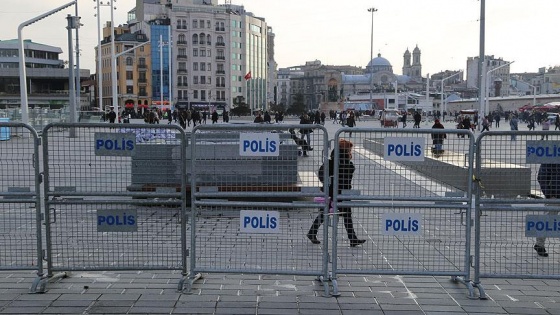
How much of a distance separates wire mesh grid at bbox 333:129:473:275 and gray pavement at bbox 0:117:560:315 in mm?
230

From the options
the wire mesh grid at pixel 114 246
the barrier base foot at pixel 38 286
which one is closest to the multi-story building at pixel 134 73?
the wire mesh grid at pixel 114 246

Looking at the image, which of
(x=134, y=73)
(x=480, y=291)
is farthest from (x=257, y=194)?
(x=134, y=73)

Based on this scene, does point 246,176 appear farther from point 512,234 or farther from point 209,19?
point 209,19

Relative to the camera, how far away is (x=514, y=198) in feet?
21.4

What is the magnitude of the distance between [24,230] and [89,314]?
12.6 ft

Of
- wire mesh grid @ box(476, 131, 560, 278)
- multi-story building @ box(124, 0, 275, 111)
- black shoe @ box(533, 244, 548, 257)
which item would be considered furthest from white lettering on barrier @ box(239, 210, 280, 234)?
multi-story building @ box(124, 0, 275, 111)

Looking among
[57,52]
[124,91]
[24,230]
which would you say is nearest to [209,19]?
[124,91]

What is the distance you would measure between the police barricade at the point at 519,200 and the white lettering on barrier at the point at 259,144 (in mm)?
2128

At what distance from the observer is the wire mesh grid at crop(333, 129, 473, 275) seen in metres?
6.22

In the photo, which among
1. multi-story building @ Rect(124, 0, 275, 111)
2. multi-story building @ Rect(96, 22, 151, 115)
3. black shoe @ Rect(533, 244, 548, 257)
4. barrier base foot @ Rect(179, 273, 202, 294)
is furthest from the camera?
multi-story building @ Rect(124, 0, 275, 111)

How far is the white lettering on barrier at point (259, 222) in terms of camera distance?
629 centimetres

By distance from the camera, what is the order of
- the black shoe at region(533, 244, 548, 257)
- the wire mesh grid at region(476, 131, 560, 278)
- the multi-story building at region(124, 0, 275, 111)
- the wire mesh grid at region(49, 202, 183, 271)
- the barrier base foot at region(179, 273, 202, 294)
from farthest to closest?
the multi-story building at region(124, 0, 275, 111)
the black shoe at region(533, 244, 548, 257)
the wire mesh grid at region(49, 202, 183, 271)
the wire mesh grid at region(476, 131, 560, 278)
the barrier base foot at region(179, 273, 202, 294)

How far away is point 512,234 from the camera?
7.96 m

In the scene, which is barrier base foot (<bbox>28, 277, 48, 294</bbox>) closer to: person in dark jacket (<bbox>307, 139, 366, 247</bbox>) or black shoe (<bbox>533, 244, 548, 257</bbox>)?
person in dark jacket (<bbox>307, 139, 366, 247</bbox>)
